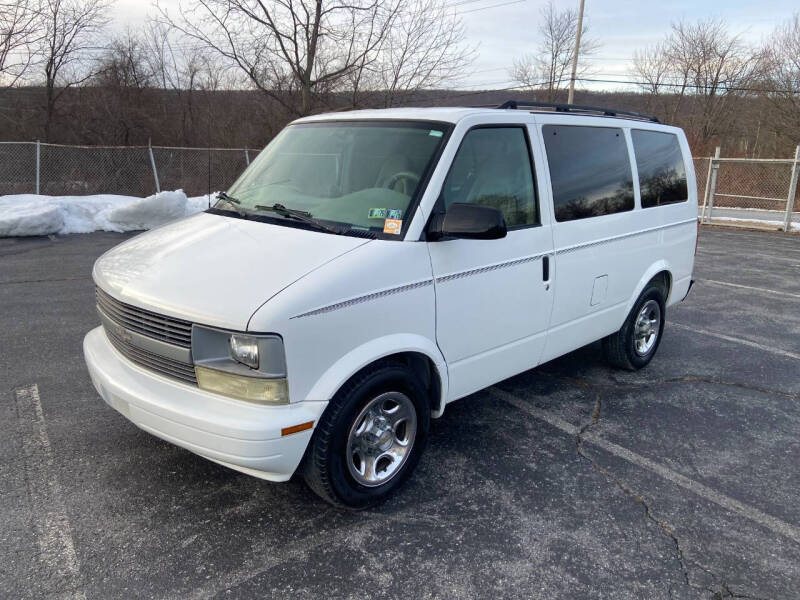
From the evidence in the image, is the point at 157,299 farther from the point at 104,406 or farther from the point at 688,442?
the point at 688,442

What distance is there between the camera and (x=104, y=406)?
4266 mm

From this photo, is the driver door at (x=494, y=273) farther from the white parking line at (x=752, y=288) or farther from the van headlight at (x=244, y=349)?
the white parking line at (x=752, y=288)

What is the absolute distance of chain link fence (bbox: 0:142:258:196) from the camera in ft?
50.5

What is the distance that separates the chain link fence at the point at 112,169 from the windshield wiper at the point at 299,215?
13878mm

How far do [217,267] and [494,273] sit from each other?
1.61m

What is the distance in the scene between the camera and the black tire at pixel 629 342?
5133mm

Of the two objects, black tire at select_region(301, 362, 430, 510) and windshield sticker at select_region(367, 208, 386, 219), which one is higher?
windshield sticker at select_region(367, 208, 386, 219)

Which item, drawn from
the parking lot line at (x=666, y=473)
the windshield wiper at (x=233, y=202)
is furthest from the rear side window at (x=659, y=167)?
the windshield wiper at (x=233, y=202)

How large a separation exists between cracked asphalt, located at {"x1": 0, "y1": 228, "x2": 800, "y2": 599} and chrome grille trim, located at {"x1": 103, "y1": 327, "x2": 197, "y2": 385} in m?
0.77

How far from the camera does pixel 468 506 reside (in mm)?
3254

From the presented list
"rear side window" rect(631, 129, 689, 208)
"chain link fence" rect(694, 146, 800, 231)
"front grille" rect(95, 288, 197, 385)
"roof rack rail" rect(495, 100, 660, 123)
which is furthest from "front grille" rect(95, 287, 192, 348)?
"chain link fence" rect(694, 146, 800, 231)

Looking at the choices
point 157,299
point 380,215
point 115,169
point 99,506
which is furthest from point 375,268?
point 115,169

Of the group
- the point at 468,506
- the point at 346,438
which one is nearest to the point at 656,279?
the point at 468,506

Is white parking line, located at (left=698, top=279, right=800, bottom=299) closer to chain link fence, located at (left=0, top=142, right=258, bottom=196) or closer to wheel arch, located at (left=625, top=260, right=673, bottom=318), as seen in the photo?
wheel arch, located at (left=625, top=260, right=673, bottom=318)
